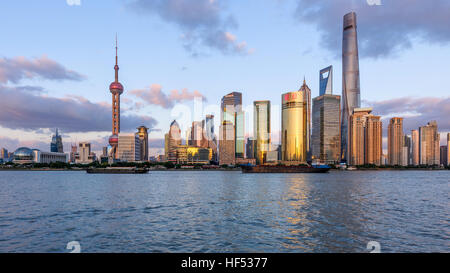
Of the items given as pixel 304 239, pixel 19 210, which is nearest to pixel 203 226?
pixel 304 239

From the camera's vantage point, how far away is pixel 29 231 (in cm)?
2492

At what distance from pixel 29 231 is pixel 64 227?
9.04 ft
